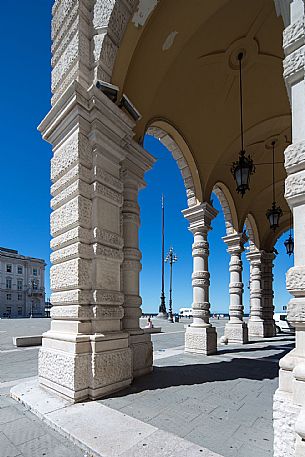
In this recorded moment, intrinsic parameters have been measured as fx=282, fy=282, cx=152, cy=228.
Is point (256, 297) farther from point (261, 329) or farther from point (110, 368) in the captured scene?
point (110, 368)

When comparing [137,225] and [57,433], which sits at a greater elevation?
[137,225]

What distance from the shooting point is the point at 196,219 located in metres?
9.35

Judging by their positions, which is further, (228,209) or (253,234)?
(253,234)

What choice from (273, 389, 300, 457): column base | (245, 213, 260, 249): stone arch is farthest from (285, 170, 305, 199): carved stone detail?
(245, 213, 260, 249): stone arch

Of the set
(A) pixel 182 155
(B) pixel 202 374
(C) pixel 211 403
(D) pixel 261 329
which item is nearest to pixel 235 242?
(A) pixel 182 155

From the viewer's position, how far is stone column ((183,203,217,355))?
8.52 metres

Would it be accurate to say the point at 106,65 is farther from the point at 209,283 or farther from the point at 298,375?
the point at 209,283

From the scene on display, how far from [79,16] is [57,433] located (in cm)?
661

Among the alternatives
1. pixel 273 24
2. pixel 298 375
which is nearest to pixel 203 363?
pixel 298 375

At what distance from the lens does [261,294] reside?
48.8 feet

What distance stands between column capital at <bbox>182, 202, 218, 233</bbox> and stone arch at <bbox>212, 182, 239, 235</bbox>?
2326 millimetres

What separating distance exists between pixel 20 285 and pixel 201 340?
59.1 meters

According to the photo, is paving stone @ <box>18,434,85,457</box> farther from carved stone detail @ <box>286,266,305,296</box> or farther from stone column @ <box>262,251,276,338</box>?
stone column @ <box>262,251,276,338</box>

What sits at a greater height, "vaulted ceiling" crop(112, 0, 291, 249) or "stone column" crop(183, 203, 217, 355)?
"vaulted ceiling" crop(112, 0, 291, 249)
